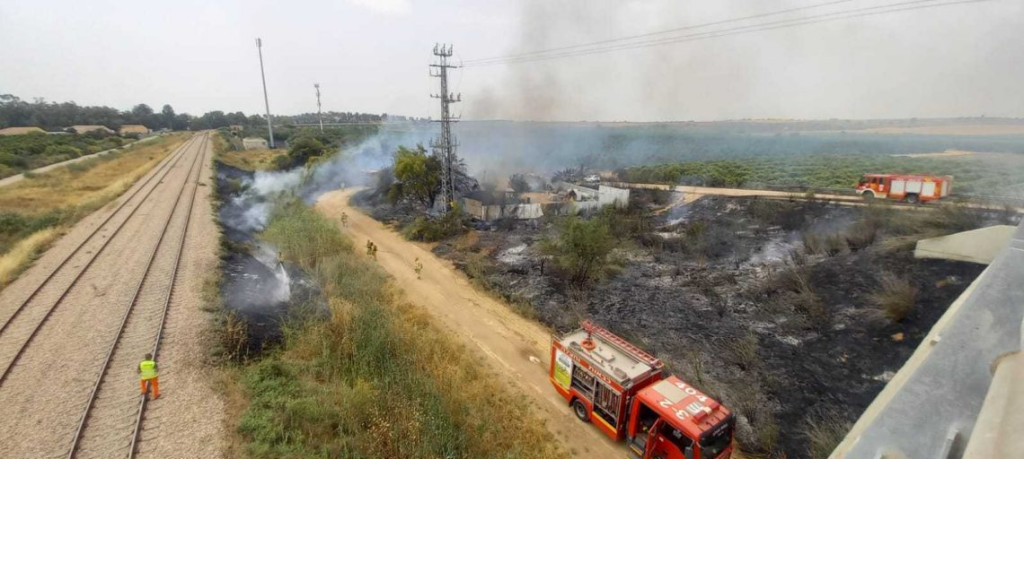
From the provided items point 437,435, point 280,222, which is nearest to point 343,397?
point 437,435

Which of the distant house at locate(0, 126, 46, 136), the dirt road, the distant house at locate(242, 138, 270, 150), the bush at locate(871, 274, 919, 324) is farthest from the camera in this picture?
the distant house at locate(242, 138, 270, 150)

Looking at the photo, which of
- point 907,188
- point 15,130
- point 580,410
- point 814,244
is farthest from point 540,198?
point 15,130

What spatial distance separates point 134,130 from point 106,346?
68.7 metres

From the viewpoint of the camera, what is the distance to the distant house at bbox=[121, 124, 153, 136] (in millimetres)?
53950

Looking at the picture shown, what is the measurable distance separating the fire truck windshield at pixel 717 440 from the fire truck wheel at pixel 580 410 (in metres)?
2.76

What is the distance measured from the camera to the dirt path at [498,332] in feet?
31.4

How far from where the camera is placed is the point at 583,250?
17047 millimetres

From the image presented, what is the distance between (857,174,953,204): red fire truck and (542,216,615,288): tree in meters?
17.6

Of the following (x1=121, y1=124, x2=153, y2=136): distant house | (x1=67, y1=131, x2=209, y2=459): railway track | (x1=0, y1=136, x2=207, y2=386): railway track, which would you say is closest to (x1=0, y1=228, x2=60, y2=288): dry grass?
(x1=0, y1=136, x2=207, y2=386): railway track

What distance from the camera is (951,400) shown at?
15.2 feet

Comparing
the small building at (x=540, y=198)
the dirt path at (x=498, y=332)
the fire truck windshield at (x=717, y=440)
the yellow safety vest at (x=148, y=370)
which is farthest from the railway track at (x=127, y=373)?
the small building at (x=540, y=198)

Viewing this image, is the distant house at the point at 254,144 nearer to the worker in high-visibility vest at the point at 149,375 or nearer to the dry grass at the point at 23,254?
the dry grass at the point at 23,254

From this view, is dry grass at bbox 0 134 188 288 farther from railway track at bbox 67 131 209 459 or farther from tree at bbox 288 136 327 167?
tree at bbox 288 136 327 167
